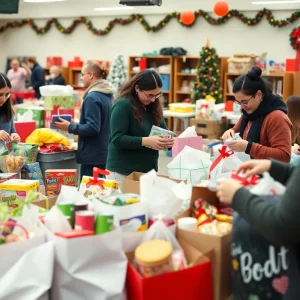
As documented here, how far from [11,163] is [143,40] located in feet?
33.5

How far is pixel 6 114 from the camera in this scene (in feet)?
12.9

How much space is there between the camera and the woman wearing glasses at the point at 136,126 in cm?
329

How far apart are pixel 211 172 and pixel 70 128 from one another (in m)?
1.61

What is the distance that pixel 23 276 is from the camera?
1676mm

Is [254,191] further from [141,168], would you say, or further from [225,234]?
[141,168]

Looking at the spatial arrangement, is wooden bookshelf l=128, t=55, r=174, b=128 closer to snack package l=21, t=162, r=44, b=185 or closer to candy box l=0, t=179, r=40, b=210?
snack package l=21, t=162, r=44, b=185

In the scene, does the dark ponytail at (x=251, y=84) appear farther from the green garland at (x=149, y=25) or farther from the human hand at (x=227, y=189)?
the green garland at (x=149, y=25)

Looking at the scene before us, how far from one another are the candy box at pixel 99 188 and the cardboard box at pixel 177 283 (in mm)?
818

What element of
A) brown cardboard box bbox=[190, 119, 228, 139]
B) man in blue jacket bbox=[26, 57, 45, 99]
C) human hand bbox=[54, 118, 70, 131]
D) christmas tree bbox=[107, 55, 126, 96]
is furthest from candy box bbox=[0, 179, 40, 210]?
man in blue jacket bbox=[26, 57, 45, 99]

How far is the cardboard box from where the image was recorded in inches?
64.6

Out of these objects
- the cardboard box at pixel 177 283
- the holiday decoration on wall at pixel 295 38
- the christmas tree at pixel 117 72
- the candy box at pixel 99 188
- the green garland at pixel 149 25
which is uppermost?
the green garland at pixel 149 25

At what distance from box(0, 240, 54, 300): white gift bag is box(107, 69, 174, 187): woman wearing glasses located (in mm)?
1652

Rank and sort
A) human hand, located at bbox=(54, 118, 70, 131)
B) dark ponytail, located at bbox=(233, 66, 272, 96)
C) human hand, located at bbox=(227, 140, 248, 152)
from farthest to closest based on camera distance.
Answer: human hand, located at bbox=(54, 118, 70, 131) < dark ponytail, located at bbox=(233, 66, 272, 96) < human hand, located at bbox=(227, 140, 248, 152)

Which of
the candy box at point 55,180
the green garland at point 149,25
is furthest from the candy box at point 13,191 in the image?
the green garland at point 149,25
